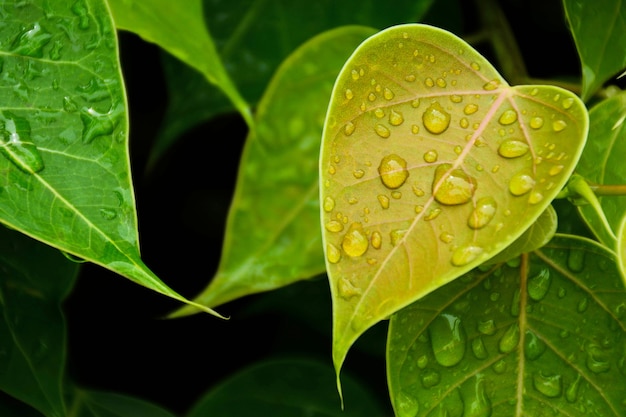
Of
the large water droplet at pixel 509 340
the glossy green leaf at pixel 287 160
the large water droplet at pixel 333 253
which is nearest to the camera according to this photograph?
the large water droplet at pixel 333 253

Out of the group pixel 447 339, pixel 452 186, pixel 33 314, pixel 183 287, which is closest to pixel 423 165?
pixel 452 186

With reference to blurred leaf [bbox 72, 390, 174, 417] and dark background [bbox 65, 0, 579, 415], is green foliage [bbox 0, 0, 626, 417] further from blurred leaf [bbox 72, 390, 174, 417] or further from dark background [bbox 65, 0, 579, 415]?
dark background [bbox 65, 0, 579, 415]

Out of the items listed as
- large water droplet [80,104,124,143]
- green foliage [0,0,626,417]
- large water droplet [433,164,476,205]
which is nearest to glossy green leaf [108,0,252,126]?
green foliage [0,0,626,417]

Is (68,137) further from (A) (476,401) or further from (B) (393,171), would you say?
(A) (476,401)


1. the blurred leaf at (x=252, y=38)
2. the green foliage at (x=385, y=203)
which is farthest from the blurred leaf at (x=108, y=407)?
the blurred leaf at (x=252, y=38)

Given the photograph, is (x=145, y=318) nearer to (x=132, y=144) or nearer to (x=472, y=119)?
(x=132, y=144)

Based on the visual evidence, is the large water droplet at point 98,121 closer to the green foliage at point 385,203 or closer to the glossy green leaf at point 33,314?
the green foliage at point 385,203

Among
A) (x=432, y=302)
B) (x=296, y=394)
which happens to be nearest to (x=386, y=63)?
(x=432, y=302)
